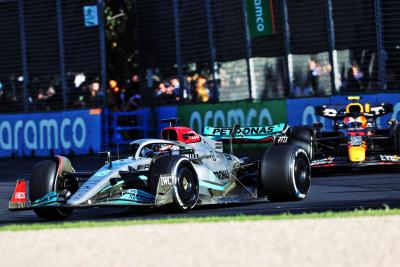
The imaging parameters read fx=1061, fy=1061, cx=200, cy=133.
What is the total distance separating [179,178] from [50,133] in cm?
1510

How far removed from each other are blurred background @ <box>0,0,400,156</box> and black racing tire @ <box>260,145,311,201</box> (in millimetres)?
8769

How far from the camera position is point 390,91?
21297 millimetres

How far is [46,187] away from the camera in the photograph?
40.9 ft

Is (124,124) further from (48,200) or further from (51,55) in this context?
(48,200)

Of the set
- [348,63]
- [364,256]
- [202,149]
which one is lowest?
[364,256]

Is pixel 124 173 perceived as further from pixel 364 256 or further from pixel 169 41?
pixel 169 41

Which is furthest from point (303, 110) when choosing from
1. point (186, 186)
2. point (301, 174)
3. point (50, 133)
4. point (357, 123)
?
point (186, 186)

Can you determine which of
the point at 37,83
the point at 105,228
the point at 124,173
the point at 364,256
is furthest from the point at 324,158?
the point at 37,83

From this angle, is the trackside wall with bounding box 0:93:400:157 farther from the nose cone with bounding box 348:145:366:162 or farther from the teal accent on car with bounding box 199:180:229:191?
the teal accent on car with bounding box 199:180:229:191

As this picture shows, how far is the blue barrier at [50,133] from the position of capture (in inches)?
1018

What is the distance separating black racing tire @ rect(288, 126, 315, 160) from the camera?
17.4 metres

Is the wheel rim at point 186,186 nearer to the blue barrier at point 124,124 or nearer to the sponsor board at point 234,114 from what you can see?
the sponsor board at point 234,114

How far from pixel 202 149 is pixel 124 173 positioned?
148 centimetres

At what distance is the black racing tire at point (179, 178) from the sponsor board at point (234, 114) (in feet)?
34.8
